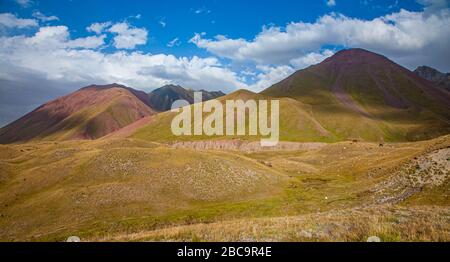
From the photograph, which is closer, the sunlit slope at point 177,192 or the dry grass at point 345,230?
the dry grass at point 345,230

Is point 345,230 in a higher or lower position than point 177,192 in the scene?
higher

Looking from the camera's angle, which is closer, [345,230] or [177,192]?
[345,230]

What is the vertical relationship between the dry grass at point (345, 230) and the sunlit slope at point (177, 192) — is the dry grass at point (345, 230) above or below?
above

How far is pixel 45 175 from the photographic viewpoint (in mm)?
76688

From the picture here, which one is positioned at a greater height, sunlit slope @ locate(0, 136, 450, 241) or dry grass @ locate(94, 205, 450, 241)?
dry grass @ locate(94, 205, 450, 241)

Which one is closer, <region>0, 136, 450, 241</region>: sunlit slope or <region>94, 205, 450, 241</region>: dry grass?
<region>94, 205, 450, 241</region>: dry grass
